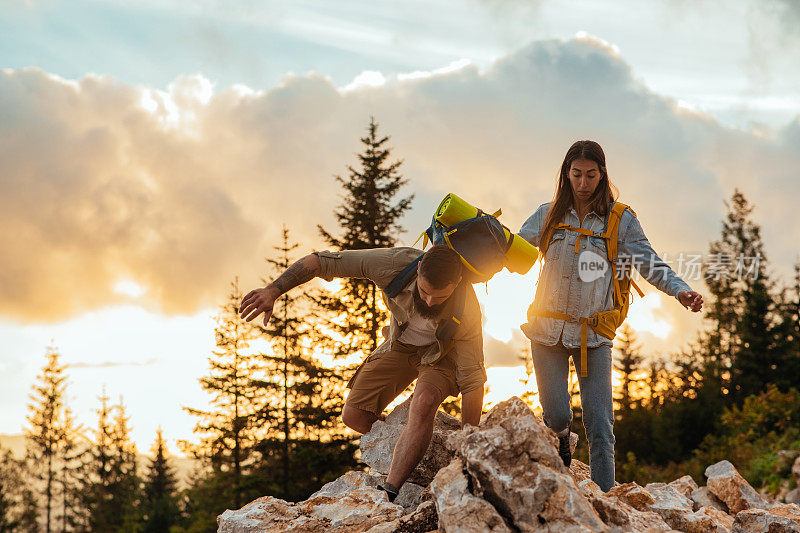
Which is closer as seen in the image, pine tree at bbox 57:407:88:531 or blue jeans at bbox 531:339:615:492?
blue jeans at bbox 531:339:615:492

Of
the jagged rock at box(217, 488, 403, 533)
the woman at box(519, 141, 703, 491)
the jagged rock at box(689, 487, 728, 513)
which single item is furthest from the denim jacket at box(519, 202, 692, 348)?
the jagged rock at box(689, 487, 728, 513)

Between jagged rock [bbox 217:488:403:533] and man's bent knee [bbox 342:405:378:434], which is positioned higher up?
man's bent knee [bbox 342:405:378:434]

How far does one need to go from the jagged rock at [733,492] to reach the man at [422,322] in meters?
3.07

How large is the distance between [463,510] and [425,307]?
5.61 ft

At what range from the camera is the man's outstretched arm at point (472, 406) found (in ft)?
15.3

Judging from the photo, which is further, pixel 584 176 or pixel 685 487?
pixel 685 487

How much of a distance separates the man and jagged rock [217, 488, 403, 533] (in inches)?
7.3

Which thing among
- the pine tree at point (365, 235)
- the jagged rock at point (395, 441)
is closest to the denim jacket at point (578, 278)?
the jagged rock at point (395, 441)

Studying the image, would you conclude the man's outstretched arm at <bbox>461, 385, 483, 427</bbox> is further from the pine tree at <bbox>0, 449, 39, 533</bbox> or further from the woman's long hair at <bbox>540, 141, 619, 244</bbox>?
the pine tree at <bbox>0, 449, 39, 533</bbox>

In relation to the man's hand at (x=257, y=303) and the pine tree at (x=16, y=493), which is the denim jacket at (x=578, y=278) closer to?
the man's hand at (x=257, y=303)

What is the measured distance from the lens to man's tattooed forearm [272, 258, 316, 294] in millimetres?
4555

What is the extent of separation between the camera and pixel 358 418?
17.5 feet

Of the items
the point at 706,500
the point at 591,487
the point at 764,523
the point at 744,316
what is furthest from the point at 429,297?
the point at 744,316

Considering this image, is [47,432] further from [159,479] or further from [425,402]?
[425,402]
